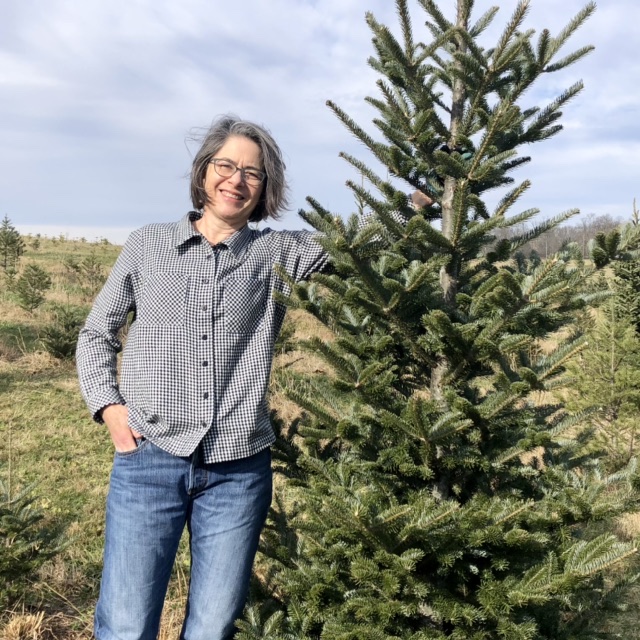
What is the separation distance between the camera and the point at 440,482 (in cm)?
232

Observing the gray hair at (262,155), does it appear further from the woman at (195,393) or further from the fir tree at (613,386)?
the fir tree at (613,386)

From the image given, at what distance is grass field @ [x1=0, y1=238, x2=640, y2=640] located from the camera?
12.0 feet

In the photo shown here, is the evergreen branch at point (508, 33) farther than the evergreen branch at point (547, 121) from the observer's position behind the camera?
No

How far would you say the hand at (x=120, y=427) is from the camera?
7.50 feet

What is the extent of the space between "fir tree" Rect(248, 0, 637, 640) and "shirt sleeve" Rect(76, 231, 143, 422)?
31.2 inches

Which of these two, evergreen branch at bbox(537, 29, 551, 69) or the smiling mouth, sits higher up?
evergreen branch at bbox(537, 29, 551, 69)

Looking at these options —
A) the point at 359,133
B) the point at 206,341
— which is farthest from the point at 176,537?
the point at 359,133

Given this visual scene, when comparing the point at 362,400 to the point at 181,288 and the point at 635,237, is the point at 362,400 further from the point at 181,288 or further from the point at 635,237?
the point at 635,237

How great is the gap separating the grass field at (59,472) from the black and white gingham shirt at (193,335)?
172 cm

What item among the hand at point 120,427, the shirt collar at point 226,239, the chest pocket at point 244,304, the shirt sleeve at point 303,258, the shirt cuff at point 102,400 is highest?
the shirt collar at point 226,239

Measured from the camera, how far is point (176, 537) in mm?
2342

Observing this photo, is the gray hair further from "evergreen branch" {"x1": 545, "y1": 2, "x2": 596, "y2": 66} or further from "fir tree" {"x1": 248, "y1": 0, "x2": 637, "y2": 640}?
"evergreen branch" {"x1": 545, "y1": 2, "x2": 596, "y2": 66}

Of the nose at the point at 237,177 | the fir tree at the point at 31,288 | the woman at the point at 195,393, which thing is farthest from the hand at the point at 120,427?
the fir tree at the point at 31,288

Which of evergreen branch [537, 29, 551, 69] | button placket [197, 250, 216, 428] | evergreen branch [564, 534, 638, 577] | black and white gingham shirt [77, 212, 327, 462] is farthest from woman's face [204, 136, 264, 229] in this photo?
evergreen branch [564, 534, 638, 577]
